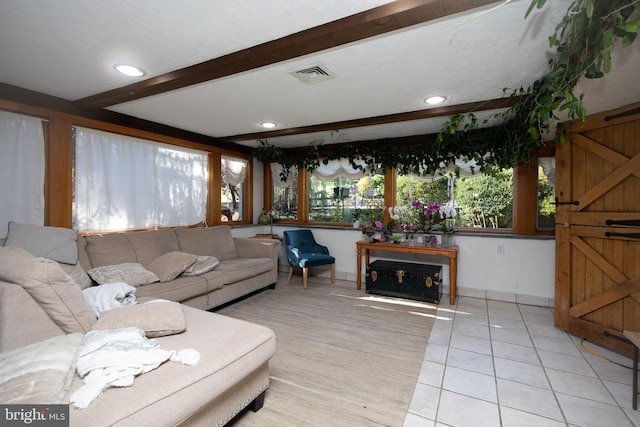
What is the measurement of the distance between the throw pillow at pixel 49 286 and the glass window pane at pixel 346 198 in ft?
12.4

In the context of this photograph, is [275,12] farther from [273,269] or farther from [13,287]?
[273,269]

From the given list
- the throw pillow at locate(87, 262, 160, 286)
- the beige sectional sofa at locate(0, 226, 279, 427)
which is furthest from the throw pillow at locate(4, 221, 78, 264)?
the beige sectional sofa at locate(0, 226, 279, 427)

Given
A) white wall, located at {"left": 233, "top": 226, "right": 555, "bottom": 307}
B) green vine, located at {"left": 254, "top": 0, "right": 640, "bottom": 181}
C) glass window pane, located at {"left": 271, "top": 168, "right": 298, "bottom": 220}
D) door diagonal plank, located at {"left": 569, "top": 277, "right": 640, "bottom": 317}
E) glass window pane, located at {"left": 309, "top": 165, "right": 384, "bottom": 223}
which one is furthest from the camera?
glass window pane, located at {"left": 271, "top": 168, "right": 298, "bottom": 220}

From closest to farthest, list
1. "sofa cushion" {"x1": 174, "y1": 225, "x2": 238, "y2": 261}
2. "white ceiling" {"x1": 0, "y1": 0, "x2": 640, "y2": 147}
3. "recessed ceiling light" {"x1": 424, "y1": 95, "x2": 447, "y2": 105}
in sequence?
"white ceiling" {"x1": 0, "y1": 0, "x2": 640, "y2": 147}, "recessed ceiling light" {"x1": 424, "y1": 95, "x2": 447, "y2": 105}, "sofa cushion" {"x1": 174, "y1": 225, "x2": 238, "y2": 261}

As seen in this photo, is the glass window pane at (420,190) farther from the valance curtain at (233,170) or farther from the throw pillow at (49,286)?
the throw pillow at (49,286)

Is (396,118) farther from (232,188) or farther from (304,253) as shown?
(232,188)

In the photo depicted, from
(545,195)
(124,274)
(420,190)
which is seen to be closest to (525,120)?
(545,195)

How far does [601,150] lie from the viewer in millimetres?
2479

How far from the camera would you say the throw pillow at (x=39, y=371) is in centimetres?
100

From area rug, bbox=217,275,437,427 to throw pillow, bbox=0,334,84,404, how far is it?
935mm

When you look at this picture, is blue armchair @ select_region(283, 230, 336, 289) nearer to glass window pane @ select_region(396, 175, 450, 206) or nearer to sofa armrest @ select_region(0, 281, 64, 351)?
glass window pane @ select_region(396, 175, 450, 206)

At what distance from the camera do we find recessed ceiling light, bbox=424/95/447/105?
2.73m

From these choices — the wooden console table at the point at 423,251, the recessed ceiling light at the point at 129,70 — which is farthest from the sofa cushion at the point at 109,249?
the wooden console table at the point at 423,251

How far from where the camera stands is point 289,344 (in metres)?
2.55
